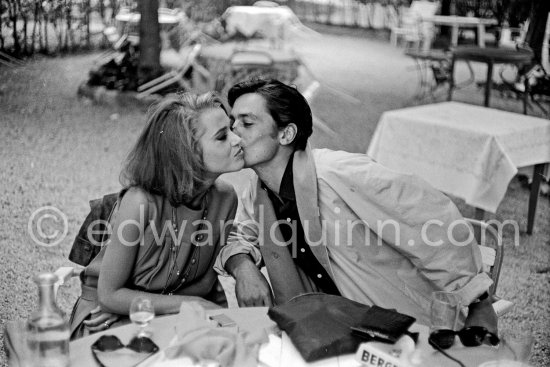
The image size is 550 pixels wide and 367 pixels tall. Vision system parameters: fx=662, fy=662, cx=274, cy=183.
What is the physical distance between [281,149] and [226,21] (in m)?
2.88

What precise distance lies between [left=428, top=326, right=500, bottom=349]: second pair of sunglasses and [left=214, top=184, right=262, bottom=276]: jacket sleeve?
77 cm

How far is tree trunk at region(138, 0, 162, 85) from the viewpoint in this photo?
4180 millimetres

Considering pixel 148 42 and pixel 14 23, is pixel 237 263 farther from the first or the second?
pixel 148 42

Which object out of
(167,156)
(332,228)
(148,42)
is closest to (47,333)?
(167,156)

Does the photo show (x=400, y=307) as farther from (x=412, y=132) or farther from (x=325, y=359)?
(x=412, y=132)

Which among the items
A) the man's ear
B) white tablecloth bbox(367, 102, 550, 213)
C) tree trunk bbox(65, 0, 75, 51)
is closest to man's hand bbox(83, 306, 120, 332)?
the man's ear

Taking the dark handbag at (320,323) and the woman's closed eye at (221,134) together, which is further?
the woman's closed eye at (221,134)

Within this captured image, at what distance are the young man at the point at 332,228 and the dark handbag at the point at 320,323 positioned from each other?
41cm

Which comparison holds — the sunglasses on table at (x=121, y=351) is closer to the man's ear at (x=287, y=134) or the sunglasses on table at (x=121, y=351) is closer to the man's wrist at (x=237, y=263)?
the man's wrist at (x=237, y=263)

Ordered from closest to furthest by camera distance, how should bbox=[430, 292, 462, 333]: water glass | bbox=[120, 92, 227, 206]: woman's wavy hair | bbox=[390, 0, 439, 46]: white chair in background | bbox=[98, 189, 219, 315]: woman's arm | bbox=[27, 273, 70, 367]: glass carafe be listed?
bbox=[27, 273, 70, 367]: glass carafe → bbox=[430, 292, 462, 333]: water glass → bbox=[98, 189, 219, 315]: woman's arm → bbox=[120, 92, 227, 206]: woman's wavy hair → bbox=[390, 0, 439, 46]: white chair in background

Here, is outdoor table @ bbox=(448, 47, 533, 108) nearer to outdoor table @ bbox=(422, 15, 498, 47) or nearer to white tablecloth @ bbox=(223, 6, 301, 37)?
outdoor table @ bbox=(422, 15, 498, 47)

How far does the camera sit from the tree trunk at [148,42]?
13.7 ft

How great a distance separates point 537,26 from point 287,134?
3.05 metres

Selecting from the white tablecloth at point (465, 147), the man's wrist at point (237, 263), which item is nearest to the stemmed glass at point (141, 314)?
the man's wrist at point (237, 263)
